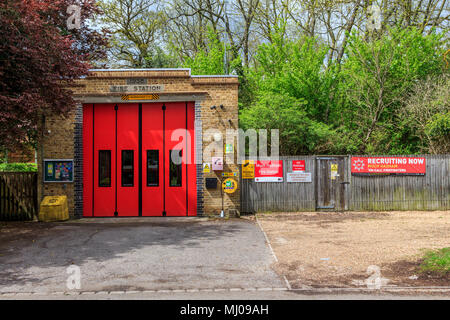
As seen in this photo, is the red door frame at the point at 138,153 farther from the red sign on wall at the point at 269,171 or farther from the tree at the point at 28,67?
the tree at the point at 28,67

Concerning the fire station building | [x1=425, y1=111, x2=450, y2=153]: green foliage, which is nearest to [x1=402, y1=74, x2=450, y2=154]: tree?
[x1=425, y1=111, x2=450, y2=153]: green foliage

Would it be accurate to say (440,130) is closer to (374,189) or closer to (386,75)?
(386,75)

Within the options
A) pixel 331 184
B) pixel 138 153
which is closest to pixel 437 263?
pixel 331 184

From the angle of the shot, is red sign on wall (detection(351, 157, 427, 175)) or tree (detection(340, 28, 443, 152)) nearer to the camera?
red sign on wall (detection(351, 157, 427, 175))

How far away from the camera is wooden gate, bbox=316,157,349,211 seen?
1438cm

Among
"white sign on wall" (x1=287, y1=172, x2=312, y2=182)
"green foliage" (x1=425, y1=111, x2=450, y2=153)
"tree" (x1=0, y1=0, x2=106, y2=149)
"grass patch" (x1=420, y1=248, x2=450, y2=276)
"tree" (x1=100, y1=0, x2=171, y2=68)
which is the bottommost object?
"grass patch" (x1=420, y1=248, x2=450, y2=276)

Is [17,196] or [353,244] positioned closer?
[353,244]

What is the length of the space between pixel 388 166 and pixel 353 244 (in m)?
6.55

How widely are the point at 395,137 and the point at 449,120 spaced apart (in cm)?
254

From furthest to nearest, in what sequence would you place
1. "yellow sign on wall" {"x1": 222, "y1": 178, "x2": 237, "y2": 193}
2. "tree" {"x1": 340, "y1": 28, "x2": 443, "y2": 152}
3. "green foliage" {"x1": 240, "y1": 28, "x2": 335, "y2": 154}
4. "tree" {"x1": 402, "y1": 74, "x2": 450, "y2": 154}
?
"tree" {"x1": 340, "y1": 28, "x2": 443, "y2": 152} → "green foliage" {"x1": 240, "y1": 28, "x2": 335, "y2": 154} → "tree" {"x1": 402, "y1": 74, "x2": 450, "y2": 154} → "yellow sign on wall" {"x1": 222, "y1": 178, "x2": 237, "y2": 193}

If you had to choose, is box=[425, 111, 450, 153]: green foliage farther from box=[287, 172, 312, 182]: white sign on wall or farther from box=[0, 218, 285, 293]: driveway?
box=[0, 218, 285, 293]: driveway

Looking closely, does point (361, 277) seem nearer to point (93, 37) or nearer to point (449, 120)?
point (449, 120)

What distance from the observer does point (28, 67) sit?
10.1m

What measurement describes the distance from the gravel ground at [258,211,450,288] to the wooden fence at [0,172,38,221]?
8200mm
